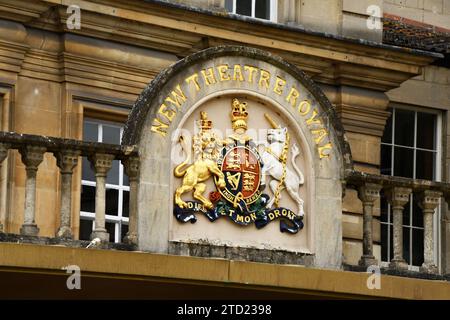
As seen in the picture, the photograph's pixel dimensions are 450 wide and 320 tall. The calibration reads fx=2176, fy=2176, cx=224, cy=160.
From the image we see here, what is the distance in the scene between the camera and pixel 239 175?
25.3m

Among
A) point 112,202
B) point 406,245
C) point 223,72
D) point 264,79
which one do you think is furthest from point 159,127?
point 406,245

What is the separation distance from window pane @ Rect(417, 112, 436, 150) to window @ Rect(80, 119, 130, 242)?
605cm

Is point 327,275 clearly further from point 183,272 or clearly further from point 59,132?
point 59,132

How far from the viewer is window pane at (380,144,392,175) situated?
103 ft

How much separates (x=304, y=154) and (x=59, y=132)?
326 cm

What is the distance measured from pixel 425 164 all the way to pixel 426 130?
504 millimetres

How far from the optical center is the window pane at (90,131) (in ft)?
90.4

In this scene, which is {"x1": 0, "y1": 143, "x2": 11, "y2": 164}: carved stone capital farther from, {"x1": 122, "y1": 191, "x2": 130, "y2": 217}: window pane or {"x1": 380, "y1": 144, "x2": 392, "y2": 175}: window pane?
{"x1": 380, "y1": 144, "x2": 392, "y2": 175}: window pane

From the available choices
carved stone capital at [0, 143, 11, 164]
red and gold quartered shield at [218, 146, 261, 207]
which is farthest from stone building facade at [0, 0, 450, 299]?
red and gold quartered shield at [218, 146, 261, 207]

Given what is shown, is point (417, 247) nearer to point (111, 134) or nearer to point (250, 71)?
point (111, 134)

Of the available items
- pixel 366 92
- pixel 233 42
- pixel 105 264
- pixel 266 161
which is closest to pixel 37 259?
pixel 105 264

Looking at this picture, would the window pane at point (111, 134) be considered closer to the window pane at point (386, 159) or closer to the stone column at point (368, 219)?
the stone column at point (368, 219)

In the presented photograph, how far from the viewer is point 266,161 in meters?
25.6
